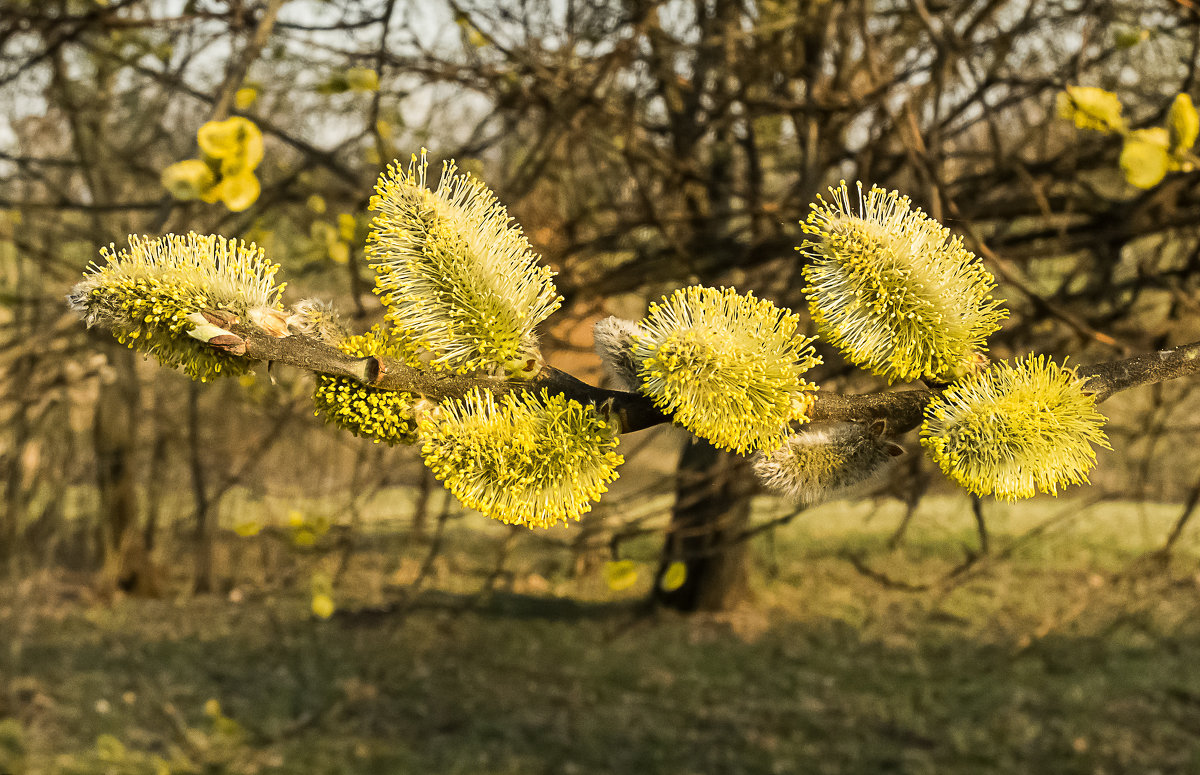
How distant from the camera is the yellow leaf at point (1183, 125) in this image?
1381 millimetres

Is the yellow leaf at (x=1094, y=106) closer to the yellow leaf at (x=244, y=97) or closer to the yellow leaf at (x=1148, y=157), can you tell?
the yellow leaf at (x=1148, y=157)

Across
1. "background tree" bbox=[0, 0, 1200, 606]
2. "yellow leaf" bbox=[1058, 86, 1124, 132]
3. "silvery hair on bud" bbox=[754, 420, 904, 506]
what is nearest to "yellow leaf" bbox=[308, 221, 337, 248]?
"background tree" bbox=[0, 0, 1200, 606]

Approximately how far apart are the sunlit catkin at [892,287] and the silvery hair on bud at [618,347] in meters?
0.14

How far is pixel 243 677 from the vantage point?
6.17 meters

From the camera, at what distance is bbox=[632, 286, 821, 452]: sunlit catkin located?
26.2 inches

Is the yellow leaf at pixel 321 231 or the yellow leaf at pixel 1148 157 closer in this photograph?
the yellow leaf at pixel 1148 157

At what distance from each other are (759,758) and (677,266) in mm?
2658

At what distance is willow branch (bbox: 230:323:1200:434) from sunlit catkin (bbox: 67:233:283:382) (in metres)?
0.03

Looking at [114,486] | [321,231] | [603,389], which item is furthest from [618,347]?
[114,486]

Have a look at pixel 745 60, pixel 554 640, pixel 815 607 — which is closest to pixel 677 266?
pixel 745 60

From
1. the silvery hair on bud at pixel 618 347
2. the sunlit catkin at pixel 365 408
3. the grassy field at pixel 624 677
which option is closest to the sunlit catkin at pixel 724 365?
the silvery hair on bud at pixel 618 347

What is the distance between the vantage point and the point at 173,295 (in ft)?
2.32

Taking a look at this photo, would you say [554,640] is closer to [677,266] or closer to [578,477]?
[677,266]

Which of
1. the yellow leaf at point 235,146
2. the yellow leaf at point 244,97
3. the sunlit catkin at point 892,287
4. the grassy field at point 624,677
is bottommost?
the grassy field at point 624,677
